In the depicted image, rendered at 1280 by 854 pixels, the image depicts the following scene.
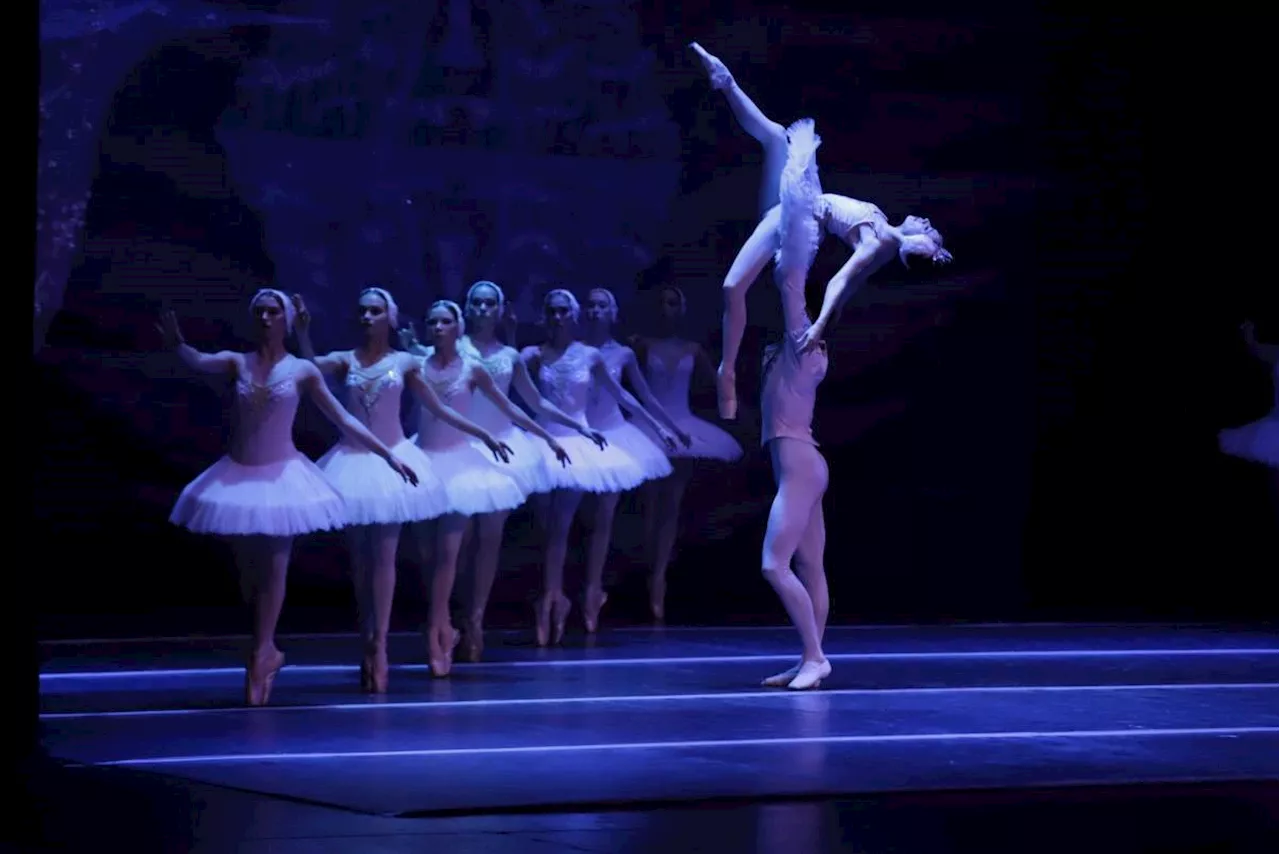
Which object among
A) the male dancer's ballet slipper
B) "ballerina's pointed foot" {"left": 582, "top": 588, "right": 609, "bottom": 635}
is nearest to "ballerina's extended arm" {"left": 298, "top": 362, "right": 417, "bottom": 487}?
the male dancer's ballet slipper

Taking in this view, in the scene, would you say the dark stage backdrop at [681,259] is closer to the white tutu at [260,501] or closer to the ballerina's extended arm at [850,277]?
the white tutu at [260,501]

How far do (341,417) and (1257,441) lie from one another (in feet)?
18.7

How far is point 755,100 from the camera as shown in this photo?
37.2 ft

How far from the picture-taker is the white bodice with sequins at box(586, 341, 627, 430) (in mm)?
10211

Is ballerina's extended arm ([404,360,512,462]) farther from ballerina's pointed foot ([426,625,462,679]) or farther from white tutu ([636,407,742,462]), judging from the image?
white tutu ([636,407,742,462])

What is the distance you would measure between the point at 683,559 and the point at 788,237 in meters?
3.89

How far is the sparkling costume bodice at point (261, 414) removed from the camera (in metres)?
7.61

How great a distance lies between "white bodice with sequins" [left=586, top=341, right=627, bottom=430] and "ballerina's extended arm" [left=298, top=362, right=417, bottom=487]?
8.16 feet

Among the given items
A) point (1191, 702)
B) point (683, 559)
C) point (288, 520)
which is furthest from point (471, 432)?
point (683, 559)

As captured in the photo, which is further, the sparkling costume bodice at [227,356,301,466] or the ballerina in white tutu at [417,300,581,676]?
the ballerina in white tutu at [417,300,581,676]

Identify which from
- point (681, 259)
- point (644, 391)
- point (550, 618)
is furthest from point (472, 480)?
point (681, 259)

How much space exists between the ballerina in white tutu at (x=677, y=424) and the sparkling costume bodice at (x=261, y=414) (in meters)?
3.60

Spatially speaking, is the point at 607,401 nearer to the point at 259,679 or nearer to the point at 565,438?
the point at 565,438

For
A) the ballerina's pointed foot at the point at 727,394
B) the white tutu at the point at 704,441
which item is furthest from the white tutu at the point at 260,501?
the white tutu at the point at 704,441
